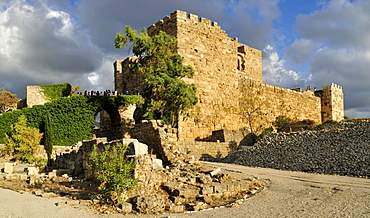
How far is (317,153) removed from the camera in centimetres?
1330

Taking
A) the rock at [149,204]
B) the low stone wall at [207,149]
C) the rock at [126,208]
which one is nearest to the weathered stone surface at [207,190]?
the rock at [149,204]

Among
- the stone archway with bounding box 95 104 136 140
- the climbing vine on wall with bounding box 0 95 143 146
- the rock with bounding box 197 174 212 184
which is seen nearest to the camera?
the rock with bounding box 197 174 212 184

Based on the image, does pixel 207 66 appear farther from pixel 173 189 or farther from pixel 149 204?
pixel 149 204

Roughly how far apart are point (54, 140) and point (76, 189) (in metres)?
11.1

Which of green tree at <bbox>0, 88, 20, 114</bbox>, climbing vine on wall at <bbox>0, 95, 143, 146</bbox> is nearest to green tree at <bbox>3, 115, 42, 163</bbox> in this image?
climbing vine on wall at <bbox>0, 95, 143, 146</bbox>

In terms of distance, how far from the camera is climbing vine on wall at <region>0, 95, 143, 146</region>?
65.5 feet

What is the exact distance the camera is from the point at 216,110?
2017 centimetres

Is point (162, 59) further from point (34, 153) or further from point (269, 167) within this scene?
point (34, 153)

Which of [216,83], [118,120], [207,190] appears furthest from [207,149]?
[207,190]

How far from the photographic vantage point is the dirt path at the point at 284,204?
6.21 meters

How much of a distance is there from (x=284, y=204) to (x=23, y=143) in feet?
54.7

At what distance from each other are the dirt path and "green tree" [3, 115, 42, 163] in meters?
10.6

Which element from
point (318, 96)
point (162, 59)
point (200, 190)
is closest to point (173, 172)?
point (200, 190)

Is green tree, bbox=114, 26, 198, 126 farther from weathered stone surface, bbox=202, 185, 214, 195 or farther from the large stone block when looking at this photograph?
weathered stone surface, bbox=202, 185, 214, 195
